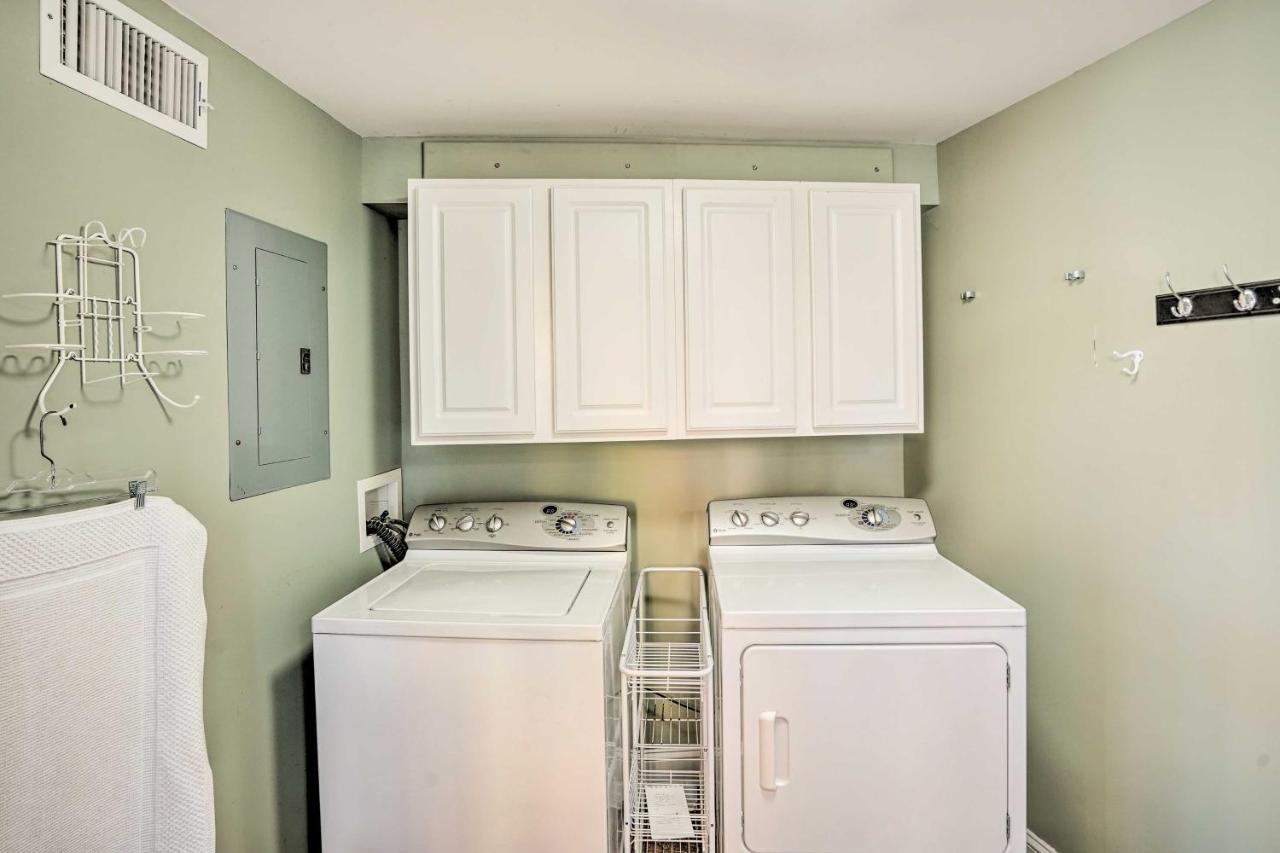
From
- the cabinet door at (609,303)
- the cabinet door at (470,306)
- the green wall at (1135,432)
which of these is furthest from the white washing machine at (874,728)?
the cabinet door at (470,306)

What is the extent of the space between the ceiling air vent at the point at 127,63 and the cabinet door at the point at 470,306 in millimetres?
624

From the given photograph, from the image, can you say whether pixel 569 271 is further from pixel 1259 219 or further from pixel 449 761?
pixel 1259 219

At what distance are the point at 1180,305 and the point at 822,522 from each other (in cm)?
115

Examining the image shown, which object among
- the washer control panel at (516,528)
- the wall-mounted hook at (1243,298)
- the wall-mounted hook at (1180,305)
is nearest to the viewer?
the wall-mounted hook at (1243,298)

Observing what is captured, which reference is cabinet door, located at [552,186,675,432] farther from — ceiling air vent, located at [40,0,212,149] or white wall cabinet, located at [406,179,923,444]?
ceiling air vent, located at [40,0,212,149]

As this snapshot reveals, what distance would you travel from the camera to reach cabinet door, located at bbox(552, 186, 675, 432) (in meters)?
1.93

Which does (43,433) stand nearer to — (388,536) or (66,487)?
(66,487)

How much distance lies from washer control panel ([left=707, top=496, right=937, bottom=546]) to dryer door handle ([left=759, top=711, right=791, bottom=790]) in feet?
2.15

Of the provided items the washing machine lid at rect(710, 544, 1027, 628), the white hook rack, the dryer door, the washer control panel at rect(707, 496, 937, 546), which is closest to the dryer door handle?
the dryer door

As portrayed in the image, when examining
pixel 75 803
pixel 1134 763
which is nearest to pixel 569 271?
pixel 75 803

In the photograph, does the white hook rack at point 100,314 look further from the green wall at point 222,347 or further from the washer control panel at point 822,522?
the washer control panel at point 822,522

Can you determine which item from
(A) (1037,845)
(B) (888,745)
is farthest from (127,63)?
(A) (1037,845)

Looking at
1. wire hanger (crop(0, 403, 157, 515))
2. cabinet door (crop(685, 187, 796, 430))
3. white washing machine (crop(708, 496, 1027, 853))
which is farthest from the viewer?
cabinet door (crop(685, 187, 796, 430))

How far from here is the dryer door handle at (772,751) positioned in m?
1.56
